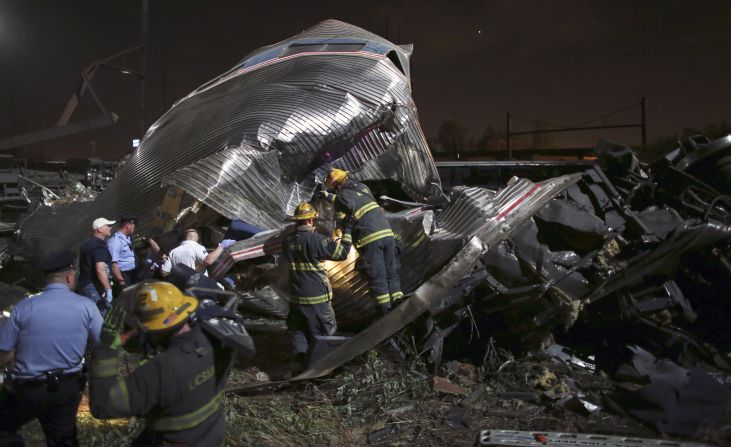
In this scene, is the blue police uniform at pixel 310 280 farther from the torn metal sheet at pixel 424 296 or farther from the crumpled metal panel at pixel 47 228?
the crumpled metal panel at pixel 47 228

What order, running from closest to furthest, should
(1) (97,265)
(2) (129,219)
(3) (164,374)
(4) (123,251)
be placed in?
1. (3) (164,374)
2. (1) (97,265)
3. (2) (129,219)
4. (4) (123,251)

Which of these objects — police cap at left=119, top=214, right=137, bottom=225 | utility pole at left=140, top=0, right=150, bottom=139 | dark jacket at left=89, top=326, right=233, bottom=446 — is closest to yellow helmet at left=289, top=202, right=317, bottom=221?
police cap at left=119, top=214, right=137, bottom=225

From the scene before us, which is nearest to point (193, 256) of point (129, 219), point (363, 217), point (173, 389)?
point (129, 219)

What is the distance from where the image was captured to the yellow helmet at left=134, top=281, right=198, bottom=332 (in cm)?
210

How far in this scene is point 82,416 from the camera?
4.05m

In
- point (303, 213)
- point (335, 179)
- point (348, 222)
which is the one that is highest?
point (335, 179)

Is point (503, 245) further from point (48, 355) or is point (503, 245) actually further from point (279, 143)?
point (48, 355)

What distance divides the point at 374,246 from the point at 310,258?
56cm

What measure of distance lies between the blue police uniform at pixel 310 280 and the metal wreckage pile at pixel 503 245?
10.2 inches

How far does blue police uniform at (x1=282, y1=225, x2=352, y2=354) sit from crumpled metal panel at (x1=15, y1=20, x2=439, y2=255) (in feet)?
1.84

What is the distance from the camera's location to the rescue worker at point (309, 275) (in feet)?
14.8

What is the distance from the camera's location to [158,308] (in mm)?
2107

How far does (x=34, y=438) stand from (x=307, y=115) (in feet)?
11.6

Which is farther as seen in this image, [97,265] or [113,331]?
[97,265]
